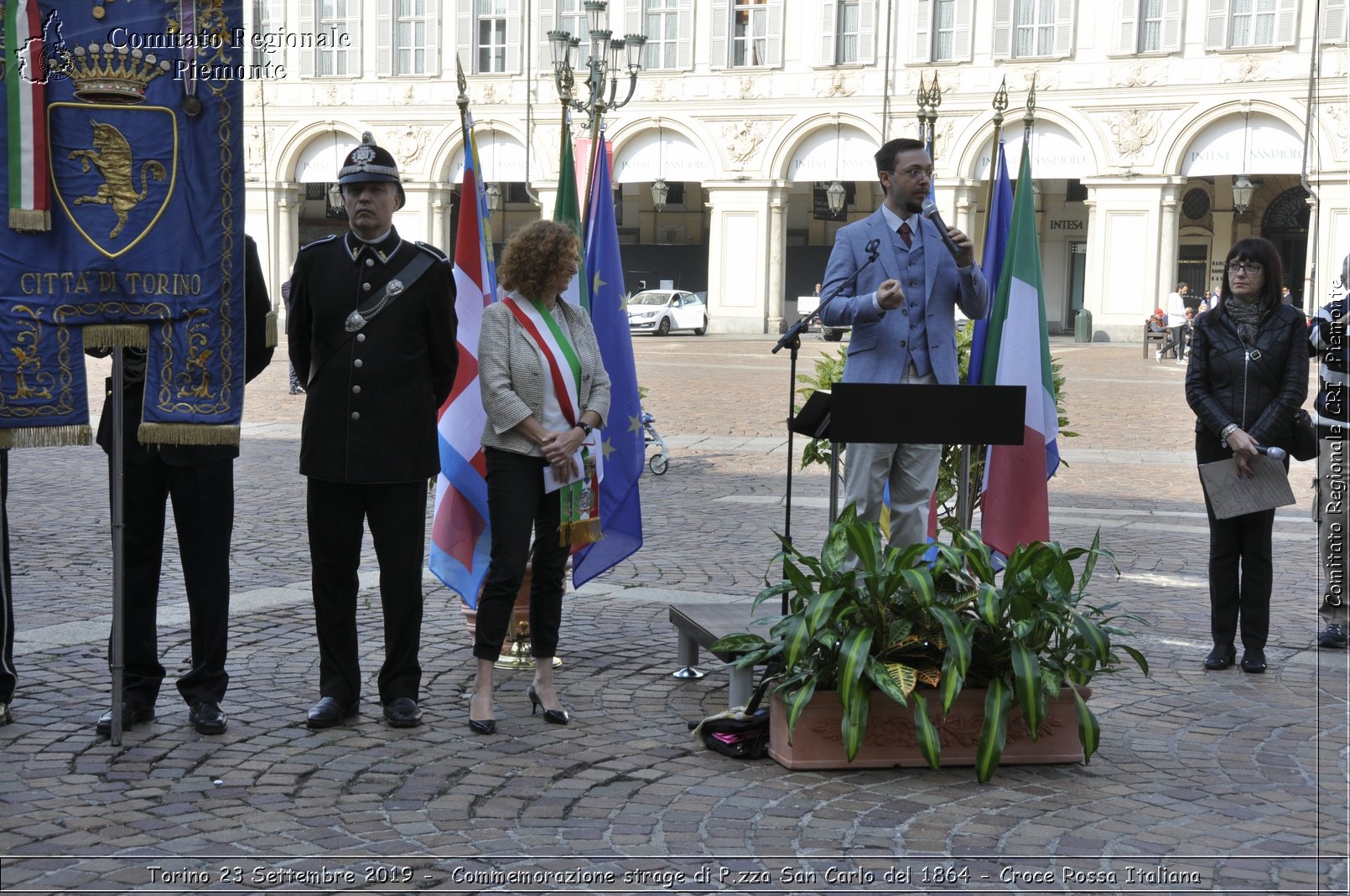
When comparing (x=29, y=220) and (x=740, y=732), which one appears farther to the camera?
(x=740, y=732)

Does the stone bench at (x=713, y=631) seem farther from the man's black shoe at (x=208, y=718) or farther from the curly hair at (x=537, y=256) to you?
the man's black shoe at (x=208, y=718)

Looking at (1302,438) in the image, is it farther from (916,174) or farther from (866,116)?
(866,116)

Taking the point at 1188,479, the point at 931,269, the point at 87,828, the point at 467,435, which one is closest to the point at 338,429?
the point at 467,435

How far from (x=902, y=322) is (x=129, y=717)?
3.34m

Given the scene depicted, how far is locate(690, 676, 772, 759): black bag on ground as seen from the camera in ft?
17.0

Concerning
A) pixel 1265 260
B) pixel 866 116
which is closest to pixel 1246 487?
pixel 1265 260

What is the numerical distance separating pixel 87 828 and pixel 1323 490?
573 cm

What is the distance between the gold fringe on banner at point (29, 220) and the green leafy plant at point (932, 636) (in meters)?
2.75

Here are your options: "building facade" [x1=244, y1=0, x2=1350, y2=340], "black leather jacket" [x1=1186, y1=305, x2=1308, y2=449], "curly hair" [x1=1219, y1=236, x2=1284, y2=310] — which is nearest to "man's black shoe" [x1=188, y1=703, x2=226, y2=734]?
"black leather jacket" [x1=1186, y1=305, x2=1308, y2=449]

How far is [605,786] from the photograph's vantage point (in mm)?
4812

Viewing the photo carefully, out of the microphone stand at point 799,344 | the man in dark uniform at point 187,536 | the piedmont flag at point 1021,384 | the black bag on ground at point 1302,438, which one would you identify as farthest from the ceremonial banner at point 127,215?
the black bag on ground at point 1302,438

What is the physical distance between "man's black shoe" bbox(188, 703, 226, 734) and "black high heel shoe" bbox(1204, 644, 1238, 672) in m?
4.21

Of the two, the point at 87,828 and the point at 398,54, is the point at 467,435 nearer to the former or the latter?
the point at 87,828

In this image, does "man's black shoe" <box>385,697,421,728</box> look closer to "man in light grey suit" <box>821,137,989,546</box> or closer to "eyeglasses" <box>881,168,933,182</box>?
"man in light grey suit" <box>821,137,989,546</box>
